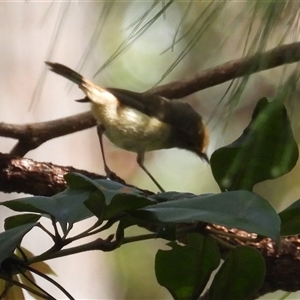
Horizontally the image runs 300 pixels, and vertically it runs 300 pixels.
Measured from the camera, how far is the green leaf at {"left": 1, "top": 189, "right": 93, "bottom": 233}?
28 cm

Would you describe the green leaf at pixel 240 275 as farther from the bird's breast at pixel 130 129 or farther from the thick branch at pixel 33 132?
the bird's breast at pixel 130 129

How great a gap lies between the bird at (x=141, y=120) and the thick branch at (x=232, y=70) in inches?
3.7

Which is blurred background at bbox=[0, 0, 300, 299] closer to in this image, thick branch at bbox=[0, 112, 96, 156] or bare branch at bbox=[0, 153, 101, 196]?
thick branch at bbox=[0, 112, 96, 156]

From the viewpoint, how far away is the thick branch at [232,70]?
1.26 ft

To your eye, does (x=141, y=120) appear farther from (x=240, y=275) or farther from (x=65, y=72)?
(x=240, y=275)

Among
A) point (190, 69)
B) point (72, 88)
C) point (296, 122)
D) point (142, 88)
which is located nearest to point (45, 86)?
point (72, 88)

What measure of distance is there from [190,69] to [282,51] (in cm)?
32

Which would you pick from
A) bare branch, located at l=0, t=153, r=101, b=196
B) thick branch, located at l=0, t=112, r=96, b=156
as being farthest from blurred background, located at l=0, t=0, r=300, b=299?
bare branch, located at l=0, t=153, r=101, b=196

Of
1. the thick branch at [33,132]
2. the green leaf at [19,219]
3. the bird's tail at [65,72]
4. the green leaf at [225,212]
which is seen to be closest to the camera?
the green leaf at [225,212]

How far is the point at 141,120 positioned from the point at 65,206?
2.10ft

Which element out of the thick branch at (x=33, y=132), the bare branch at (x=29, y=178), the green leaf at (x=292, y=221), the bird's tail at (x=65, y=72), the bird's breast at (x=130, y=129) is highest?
the bird's tail at (x=65, y=72)

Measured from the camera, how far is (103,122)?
Answer: 89 cm

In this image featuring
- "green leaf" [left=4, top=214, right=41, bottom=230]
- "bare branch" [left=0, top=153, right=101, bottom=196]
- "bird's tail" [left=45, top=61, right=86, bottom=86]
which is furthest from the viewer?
"bird's tail" [left=45, top=61, right=86, bottom=86]

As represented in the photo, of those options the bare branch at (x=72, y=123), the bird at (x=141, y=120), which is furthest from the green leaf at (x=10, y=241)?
the bird at (x=141, y=120)
